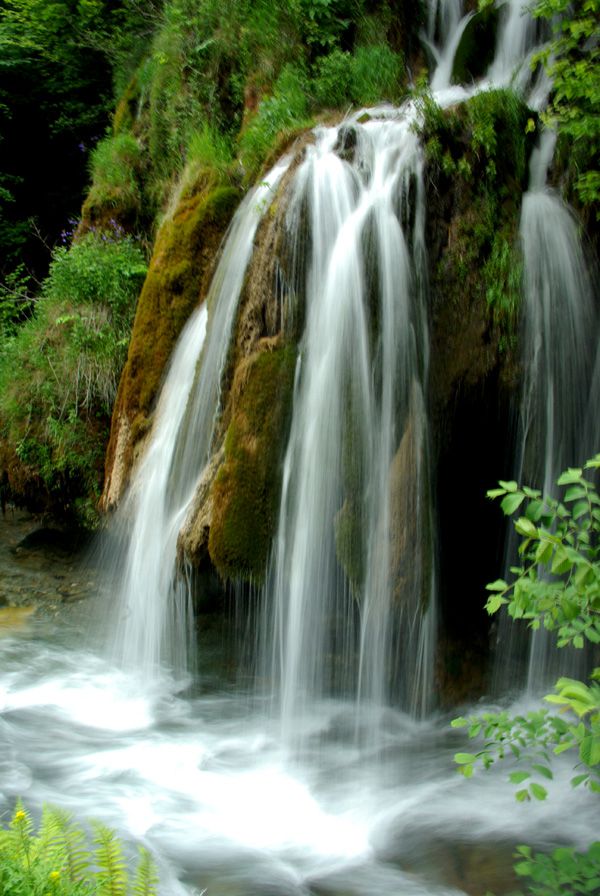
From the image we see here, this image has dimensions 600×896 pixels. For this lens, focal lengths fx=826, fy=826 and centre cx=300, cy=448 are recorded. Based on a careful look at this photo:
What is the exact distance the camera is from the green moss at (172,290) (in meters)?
6.22

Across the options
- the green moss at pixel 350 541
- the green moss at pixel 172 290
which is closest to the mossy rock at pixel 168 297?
the green moss at pixel 172 290

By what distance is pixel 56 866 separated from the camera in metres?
2.19

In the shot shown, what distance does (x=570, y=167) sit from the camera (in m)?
4.87

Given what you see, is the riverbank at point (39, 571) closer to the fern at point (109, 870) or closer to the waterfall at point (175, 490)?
the waterfall at point (175, 490)

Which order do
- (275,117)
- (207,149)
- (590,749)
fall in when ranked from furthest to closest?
(207,149) < (275,117) < (590,749)

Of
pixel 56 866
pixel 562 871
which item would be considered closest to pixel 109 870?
pixel 56 866

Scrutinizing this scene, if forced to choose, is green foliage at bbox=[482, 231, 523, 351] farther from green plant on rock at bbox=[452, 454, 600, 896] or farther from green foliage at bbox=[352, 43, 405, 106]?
green foliage at bbox=[352, 43, 405, 106]

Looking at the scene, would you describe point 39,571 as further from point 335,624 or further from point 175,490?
point 335,624

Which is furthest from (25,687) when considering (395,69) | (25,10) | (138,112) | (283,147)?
(25,10)

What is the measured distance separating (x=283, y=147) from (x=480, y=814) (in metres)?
4.26

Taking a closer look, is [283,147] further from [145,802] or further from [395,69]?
[145,802]

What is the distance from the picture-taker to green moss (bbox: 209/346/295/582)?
459 centimetres

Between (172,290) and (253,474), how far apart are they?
2265mm

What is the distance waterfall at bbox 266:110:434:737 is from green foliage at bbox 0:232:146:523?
3218 millimetres
